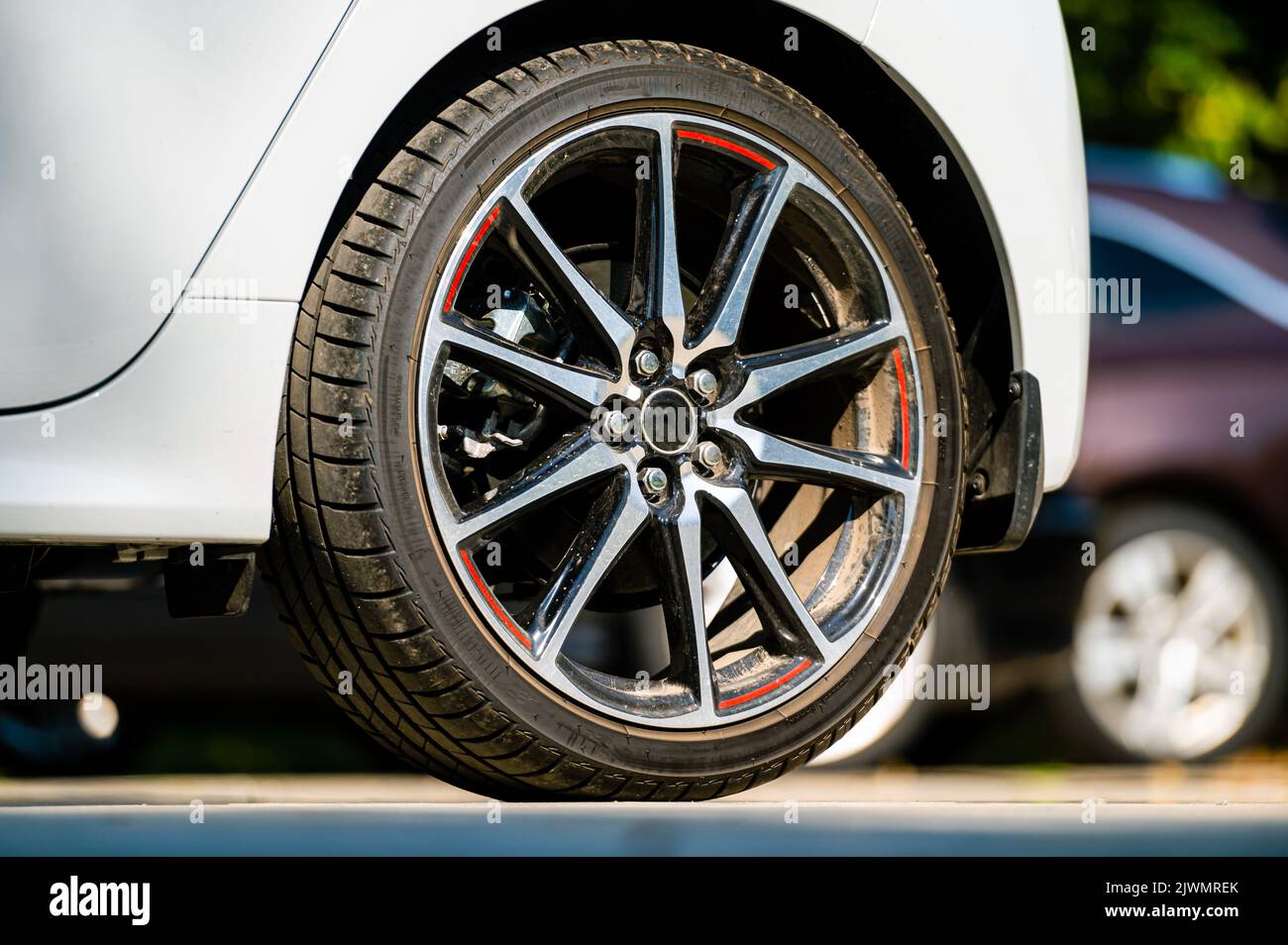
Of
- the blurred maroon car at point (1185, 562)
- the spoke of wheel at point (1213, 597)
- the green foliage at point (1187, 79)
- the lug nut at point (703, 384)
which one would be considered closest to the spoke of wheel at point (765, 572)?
the lug nut at point (703, 384)

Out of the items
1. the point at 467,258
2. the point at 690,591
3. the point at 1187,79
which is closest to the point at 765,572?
the point at 690,591

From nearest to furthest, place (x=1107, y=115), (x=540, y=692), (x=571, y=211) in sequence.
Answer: (x=540, y=692) → (x=571, y=211) → (x=1107, y=115)

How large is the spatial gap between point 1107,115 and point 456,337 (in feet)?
17.3

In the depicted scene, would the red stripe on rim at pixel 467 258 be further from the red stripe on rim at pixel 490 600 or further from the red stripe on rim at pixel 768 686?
the red stripe on rim at pixel 768 686

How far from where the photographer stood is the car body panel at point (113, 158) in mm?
1718

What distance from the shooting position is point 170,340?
5.85 feet

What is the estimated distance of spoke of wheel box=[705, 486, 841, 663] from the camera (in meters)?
2.10

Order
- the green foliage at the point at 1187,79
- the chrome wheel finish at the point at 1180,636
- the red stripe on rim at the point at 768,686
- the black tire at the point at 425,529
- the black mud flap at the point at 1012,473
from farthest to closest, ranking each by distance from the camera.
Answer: the green foliage at the point at 1187,79 → the chrome wheel finish at the point at 1180,636 → the black mud flap at the point at 1012,473 → the red stripe on rim at the point at 768,686 → the black tire at the point at 425,529

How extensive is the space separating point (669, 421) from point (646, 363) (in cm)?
8

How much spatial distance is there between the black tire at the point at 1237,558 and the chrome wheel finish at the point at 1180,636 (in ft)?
0.05

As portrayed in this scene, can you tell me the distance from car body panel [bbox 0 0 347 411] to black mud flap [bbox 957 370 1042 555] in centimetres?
120
